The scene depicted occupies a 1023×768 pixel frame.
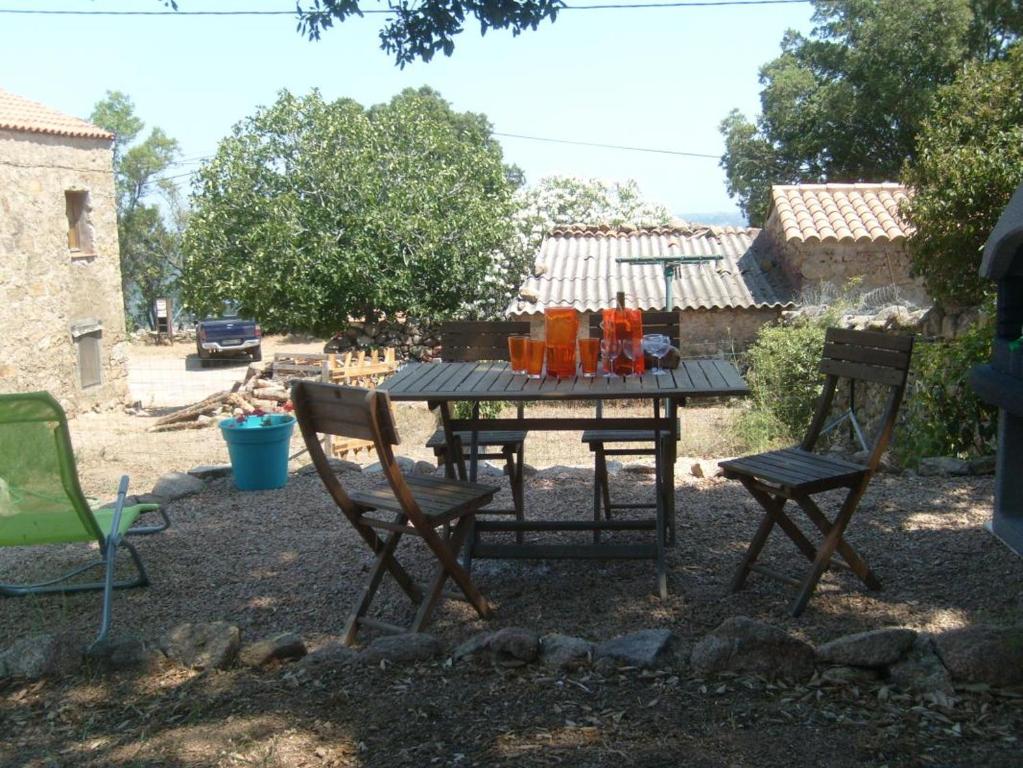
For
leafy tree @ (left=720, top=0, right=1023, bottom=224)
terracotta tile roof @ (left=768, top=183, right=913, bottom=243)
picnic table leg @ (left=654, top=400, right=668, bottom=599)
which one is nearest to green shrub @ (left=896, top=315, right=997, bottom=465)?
picnic table leg @ (left=654, top=400, right=668, bottom=599)

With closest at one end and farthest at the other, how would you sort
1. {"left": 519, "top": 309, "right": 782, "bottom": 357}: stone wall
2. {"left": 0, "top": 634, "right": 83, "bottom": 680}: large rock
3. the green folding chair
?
{"left": 0, "top": 634, "right": 83, "bottom": 680}: large rock
the green folding chair
{"left": 519, "top": 309, "right": 782, "bottom": 357}: stone wall

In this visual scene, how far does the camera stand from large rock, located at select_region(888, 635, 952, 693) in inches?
111

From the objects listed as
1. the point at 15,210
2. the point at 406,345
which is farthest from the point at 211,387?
the point at 15,210

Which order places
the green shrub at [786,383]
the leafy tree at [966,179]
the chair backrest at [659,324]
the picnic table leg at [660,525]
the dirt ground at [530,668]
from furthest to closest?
A: the leafy tree at [966,179] < the green shrub at [786,383] < the chair backrest at [659,324] < the picnic table leg at [660,525] < the dirt ground at [530,668]

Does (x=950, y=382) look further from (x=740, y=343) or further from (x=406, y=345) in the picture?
(x=406, y=345)

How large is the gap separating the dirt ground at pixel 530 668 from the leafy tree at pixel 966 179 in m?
4.76

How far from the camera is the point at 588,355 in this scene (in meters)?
4.16

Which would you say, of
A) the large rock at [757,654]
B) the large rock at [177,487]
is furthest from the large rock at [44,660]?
the large rock at [177,487]

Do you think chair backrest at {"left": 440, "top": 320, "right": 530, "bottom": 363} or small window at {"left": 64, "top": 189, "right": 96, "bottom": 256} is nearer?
chair backrest at {"left": 440, "top": 320, "right": 530, "bottom": 363}

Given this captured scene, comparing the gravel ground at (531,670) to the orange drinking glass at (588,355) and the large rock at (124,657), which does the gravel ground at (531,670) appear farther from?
the orange drinking glass at (588,355)

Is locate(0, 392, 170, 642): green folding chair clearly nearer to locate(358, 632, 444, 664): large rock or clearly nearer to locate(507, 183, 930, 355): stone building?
locate(358, 632, 444, 664): large rock

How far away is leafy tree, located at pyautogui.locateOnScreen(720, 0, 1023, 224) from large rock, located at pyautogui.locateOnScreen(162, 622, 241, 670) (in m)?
18.9

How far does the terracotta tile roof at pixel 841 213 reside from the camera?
14.3 metres

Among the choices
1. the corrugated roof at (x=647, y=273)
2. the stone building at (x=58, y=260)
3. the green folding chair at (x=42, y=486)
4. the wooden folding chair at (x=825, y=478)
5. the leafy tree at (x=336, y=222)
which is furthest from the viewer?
the leafy tree at (x=336, y=222)
